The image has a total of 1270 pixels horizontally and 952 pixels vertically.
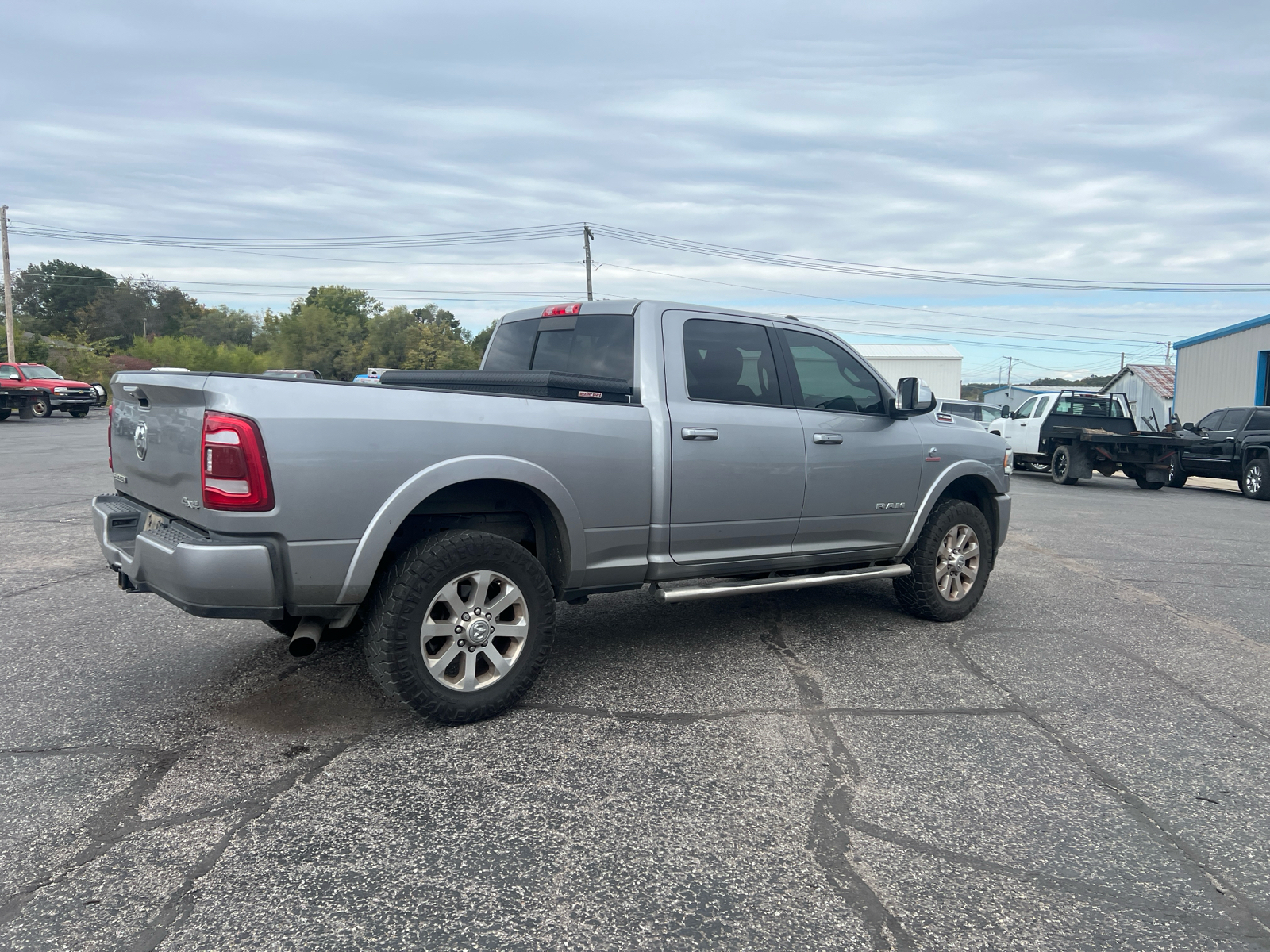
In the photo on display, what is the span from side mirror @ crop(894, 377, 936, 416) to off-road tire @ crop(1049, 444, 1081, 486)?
13214 millimetres

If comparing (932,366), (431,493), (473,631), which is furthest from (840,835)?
(932,366)

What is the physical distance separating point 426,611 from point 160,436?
1.34 meters

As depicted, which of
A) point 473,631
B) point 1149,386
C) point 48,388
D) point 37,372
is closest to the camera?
point 473,631

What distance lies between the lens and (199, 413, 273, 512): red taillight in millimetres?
3354

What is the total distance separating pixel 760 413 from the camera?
4.90 m

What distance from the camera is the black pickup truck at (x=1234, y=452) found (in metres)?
16.0

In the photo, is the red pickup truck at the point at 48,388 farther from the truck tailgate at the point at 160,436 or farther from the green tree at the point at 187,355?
the green tree at the point at 187,355

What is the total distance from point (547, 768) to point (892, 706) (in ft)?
5.72

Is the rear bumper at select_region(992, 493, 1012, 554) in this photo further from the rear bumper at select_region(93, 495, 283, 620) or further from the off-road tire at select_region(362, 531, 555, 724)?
the rear bumper at select_region(93, 495, 283, 620)

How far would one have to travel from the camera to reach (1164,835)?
3.09 metres

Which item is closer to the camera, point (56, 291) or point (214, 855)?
point (214, 855)

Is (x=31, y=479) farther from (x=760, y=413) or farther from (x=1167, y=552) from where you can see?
(x=1167, y=552)

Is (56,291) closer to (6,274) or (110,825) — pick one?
(6,274)

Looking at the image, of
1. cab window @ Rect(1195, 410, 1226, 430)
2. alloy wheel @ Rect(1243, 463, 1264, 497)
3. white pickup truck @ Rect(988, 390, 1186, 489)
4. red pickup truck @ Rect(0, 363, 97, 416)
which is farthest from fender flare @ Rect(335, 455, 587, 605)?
red pickup truck @ Rect(0, 363, 97, 416)
